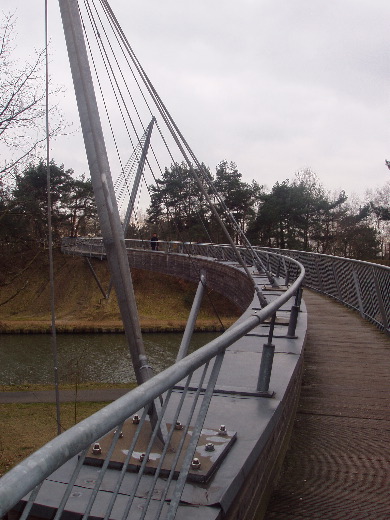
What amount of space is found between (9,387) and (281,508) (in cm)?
1619

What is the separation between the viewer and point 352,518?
285 centimetres

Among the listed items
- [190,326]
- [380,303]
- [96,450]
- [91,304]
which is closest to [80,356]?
[380,303]

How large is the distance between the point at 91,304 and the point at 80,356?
18.9 m

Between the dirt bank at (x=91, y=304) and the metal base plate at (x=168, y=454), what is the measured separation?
30989 millimetres

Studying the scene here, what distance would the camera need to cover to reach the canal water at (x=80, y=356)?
71.8 feet

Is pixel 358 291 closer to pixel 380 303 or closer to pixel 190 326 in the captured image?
pixel 380 303

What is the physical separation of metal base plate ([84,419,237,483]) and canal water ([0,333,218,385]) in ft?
50.6

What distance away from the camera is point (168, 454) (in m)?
2.37

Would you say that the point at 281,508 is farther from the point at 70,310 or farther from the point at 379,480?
the point at 70,310

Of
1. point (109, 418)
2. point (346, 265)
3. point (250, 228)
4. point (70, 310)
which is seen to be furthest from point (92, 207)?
point (109, 418)

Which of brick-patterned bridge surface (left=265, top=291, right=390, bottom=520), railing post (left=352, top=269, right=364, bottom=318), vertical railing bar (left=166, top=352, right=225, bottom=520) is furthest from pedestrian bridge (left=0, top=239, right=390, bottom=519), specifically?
railing post (left=352, top=269, right=364, bottom=318)

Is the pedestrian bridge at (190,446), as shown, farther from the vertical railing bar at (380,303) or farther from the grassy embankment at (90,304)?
the grassy embankment at (90,304)

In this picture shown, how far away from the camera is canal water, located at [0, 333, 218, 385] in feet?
71.8

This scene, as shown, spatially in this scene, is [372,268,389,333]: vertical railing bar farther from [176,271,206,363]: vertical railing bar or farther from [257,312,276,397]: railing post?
[257,312,276,397]: railing post
